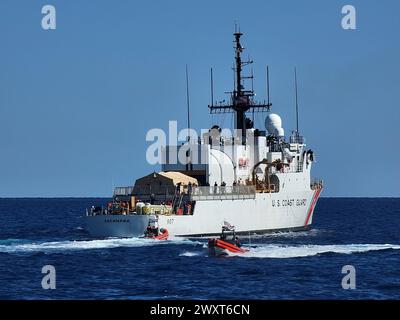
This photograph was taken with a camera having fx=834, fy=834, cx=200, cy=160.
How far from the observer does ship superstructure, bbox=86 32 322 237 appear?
68438 millimetres

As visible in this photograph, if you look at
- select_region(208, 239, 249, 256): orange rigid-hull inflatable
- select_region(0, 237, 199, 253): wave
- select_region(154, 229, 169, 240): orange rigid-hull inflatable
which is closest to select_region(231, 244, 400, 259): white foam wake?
select_region(208, 239, 249, 256): orange rigid-hull inflatable

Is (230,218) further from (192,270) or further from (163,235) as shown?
(192,270)

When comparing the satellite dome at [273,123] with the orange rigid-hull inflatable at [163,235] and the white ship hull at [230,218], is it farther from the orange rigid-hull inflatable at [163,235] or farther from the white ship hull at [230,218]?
the orange rigid-hull inflatable at [163,235]

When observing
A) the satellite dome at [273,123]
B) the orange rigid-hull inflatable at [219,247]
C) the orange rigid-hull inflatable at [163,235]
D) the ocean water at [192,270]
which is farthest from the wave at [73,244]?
the satellite dome at [273,123]

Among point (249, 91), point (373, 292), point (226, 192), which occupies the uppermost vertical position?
point (249, 91)

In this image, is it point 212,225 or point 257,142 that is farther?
point 257,142

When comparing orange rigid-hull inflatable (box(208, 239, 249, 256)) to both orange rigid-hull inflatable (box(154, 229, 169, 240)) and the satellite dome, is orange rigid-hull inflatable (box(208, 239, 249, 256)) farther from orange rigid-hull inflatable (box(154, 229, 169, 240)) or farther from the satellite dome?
the satellite dome

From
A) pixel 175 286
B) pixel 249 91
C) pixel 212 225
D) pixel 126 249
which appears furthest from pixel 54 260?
pixel 249 91

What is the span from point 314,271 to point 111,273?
11.9 metres

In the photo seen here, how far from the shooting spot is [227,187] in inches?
2985

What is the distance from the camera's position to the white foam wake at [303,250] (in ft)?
190

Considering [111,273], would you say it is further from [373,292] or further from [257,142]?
[257,142]
